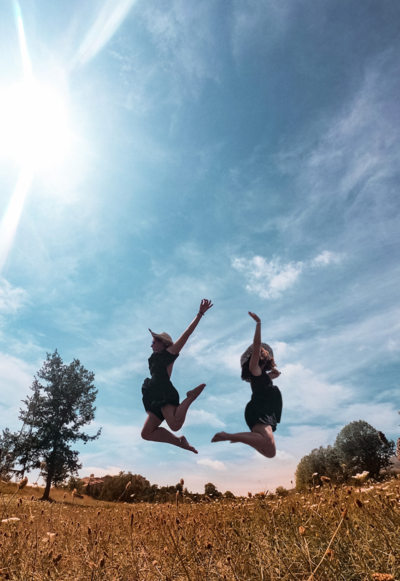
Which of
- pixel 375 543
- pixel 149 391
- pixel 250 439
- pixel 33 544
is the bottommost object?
pixel 33 544

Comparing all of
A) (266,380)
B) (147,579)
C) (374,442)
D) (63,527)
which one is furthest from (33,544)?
(374,442)

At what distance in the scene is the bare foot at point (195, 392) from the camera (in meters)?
6.34

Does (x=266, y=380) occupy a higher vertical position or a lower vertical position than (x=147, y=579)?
higher

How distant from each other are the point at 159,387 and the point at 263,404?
2.18 m

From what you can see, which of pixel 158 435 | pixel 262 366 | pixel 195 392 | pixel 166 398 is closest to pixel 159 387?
pixel 166 398

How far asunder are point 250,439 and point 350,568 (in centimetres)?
382

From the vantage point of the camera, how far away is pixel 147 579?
242cm

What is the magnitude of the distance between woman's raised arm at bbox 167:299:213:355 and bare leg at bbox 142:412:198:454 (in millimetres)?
1378

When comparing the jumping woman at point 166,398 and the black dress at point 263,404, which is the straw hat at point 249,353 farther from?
the jumping woman at point 166,398

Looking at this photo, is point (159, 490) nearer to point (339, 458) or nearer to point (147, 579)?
point (147, 579)

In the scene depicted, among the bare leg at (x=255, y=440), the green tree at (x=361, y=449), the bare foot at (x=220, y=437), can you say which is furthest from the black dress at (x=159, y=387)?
the green tree at (x=361, y=449)

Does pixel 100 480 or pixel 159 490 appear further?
pixel 100 480

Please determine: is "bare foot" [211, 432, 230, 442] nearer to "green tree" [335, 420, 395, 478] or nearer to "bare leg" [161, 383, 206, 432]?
"bare leg" [161, 383, 206, 432]

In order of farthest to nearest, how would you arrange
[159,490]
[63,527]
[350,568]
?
[159,490] < [63,527] < [350,568]
